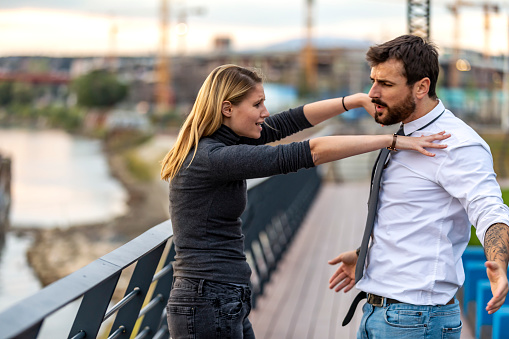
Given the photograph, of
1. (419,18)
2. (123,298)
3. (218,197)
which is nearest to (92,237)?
(419,18)

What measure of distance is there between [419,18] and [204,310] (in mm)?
3049

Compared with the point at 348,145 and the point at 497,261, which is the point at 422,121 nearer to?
the point at 348,145

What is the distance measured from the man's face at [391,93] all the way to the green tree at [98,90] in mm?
96248

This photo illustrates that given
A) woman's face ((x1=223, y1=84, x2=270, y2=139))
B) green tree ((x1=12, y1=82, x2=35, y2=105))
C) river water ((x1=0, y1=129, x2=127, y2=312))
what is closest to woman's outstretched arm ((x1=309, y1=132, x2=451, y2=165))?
woman's face ((x1=223, y1=84, x2=270, y2=139))

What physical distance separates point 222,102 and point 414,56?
628 millimetres

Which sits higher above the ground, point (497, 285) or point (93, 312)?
point (497, 285)

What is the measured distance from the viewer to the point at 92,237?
3509 cm

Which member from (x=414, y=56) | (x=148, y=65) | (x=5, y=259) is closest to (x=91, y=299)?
(x=414, y=56)

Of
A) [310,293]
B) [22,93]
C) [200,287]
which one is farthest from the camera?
[22,93]

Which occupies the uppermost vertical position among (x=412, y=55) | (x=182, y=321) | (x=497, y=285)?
(x=412, y=55)

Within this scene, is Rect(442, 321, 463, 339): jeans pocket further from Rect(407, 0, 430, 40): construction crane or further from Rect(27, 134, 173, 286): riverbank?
Rect(27, 134, 173, 286): riverbank

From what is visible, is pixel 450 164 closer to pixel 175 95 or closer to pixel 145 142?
pixel 145 142

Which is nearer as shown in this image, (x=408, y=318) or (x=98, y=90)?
(x=408, y=318)

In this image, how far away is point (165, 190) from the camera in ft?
153
